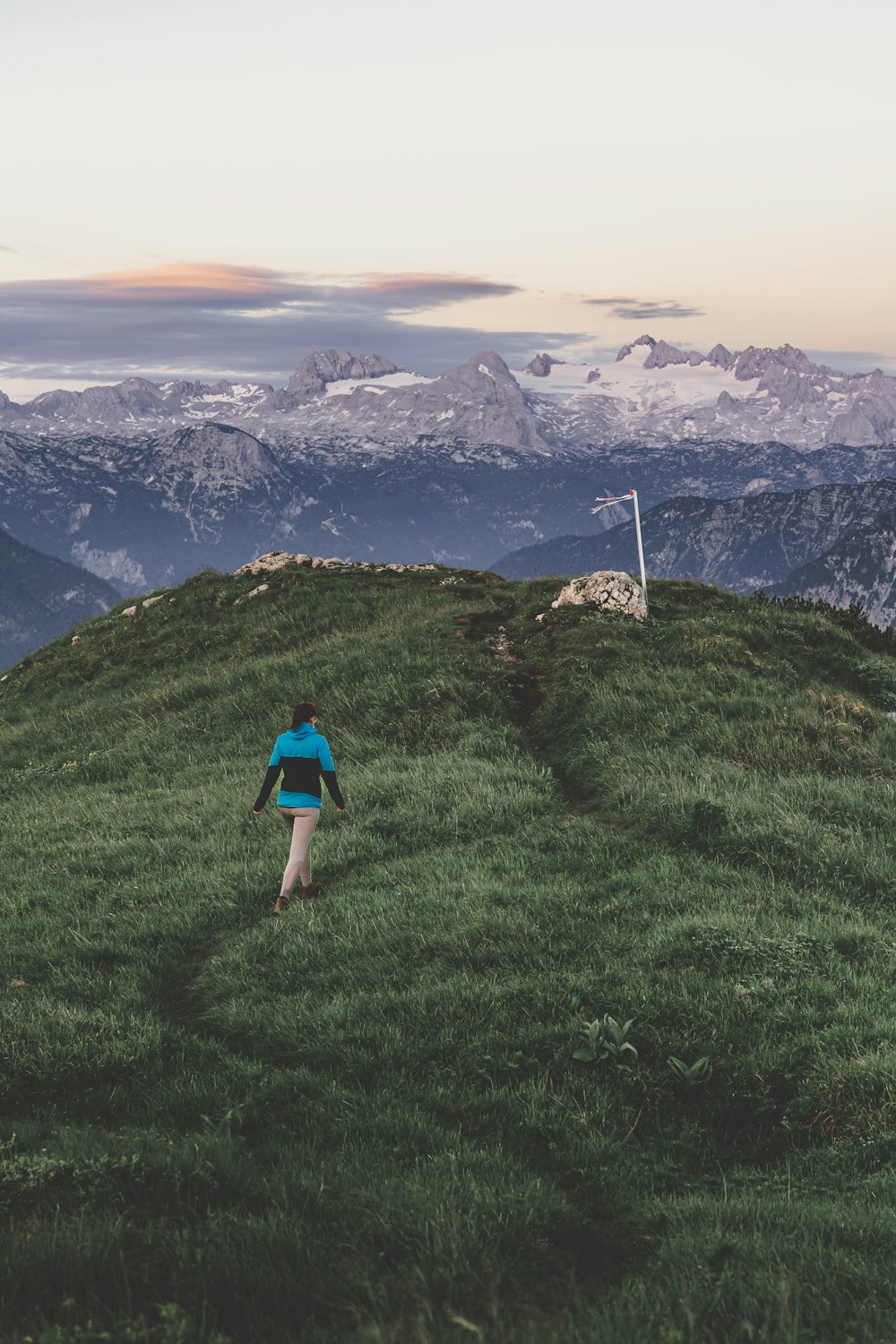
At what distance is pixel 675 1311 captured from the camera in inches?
179

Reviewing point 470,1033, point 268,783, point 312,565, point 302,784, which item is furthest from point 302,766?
point 312,565

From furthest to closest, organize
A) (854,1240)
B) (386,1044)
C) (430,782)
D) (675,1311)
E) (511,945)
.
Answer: (430,782)
(511,945)
(386,1044)
(854,1240)
(675,1311)

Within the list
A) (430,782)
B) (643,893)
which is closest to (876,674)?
(430,782)

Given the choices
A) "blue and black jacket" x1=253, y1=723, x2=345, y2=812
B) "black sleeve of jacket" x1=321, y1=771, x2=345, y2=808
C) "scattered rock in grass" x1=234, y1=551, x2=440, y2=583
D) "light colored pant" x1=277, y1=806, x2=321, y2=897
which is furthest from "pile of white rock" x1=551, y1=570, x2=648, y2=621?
"light colored pant" x1=277, y1=806, x2=321, y2=897

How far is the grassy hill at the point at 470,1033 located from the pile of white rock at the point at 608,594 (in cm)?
569

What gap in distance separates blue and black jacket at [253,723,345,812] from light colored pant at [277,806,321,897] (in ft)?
0.38

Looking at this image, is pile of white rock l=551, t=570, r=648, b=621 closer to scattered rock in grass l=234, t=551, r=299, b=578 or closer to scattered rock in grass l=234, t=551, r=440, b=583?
scattered rock in grass l=234, t=551, r=440, b=583

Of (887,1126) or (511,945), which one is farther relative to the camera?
(511,945)

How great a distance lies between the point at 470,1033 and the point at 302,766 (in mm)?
5153

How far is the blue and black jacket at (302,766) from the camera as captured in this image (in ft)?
39.8

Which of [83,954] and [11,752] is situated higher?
[83,954]

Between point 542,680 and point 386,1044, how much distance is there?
14.5 m

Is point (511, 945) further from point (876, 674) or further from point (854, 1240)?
point (876, 674)

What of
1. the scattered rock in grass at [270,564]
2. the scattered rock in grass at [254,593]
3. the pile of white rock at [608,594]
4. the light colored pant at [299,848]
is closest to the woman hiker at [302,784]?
the light colored pant at [299,848]
